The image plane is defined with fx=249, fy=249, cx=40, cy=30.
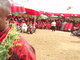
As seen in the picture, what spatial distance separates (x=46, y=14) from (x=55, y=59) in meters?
23.9

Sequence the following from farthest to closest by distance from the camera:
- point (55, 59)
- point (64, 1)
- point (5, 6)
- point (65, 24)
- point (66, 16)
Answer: point (64, 1) < point (66, 16) < point (65, 24) < point (55, 59) < point (5, 6)

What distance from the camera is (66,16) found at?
105ft

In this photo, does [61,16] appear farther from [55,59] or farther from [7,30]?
[7,30]

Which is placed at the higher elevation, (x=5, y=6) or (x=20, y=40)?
(x=5, y=6)

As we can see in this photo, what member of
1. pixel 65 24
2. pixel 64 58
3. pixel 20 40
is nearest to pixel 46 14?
pixel 65 24

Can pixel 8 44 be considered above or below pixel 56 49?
above

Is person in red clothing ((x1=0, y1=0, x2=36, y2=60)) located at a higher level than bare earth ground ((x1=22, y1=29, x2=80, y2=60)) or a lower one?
higher

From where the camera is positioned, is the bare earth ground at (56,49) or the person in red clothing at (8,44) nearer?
the person in red clothing at (8,44)

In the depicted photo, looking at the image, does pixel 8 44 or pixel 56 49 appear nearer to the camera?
pixel 8 44

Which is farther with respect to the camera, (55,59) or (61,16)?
(61,16)

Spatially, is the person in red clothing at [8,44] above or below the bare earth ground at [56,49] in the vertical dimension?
above

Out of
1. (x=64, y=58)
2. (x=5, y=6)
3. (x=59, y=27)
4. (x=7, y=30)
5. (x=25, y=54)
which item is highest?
(x=5, y=6)

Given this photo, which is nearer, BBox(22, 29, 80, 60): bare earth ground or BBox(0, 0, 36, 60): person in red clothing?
BBox(0, 0, 36, 60): person in red clothing

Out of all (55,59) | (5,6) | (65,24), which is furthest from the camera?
(65,24)
